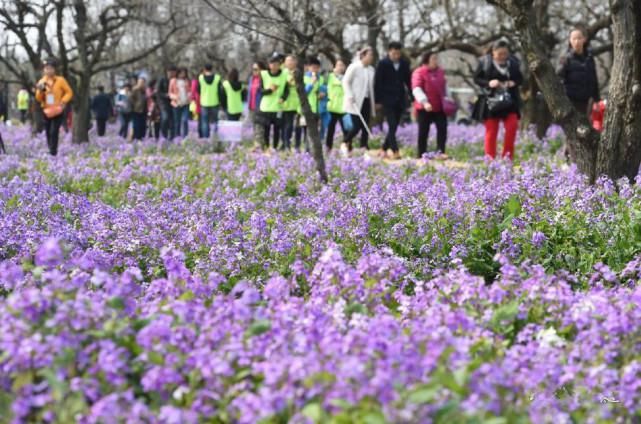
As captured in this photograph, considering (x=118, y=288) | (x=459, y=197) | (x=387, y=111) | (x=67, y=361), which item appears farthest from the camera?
(x=387, y=111)

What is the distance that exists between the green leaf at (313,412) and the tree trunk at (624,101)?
6.02 metres

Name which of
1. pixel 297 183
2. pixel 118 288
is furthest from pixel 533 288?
pixel 297 183

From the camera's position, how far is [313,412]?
7.79 ft

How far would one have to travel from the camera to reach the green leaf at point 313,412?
2.37m

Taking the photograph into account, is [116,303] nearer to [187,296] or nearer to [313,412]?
[187,296]

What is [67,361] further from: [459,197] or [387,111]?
[387,111]

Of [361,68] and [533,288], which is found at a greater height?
[361,68]

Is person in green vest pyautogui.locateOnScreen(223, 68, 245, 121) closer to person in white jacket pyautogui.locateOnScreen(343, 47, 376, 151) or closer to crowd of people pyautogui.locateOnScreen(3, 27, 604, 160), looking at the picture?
crowd of people pyautogui.locateOnScreen(3, 27, 604, 160)

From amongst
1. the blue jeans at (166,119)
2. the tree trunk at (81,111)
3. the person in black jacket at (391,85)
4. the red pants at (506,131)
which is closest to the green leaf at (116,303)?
the red pants at (506,131)

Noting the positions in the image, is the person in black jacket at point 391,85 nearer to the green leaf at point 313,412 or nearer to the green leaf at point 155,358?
the green leaf at point 155,358

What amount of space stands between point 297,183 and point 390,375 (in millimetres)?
7269

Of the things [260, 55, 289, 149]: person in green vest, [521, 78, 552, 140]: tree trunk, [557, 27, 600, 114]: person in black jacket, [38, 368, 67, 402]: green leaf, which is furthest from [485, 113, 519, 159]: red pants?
[38, 368, 67, 402]: green leaf

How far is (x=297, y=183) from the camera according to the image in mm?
9641

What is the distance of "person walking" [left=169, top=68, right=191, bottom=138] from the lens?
2050 cm
